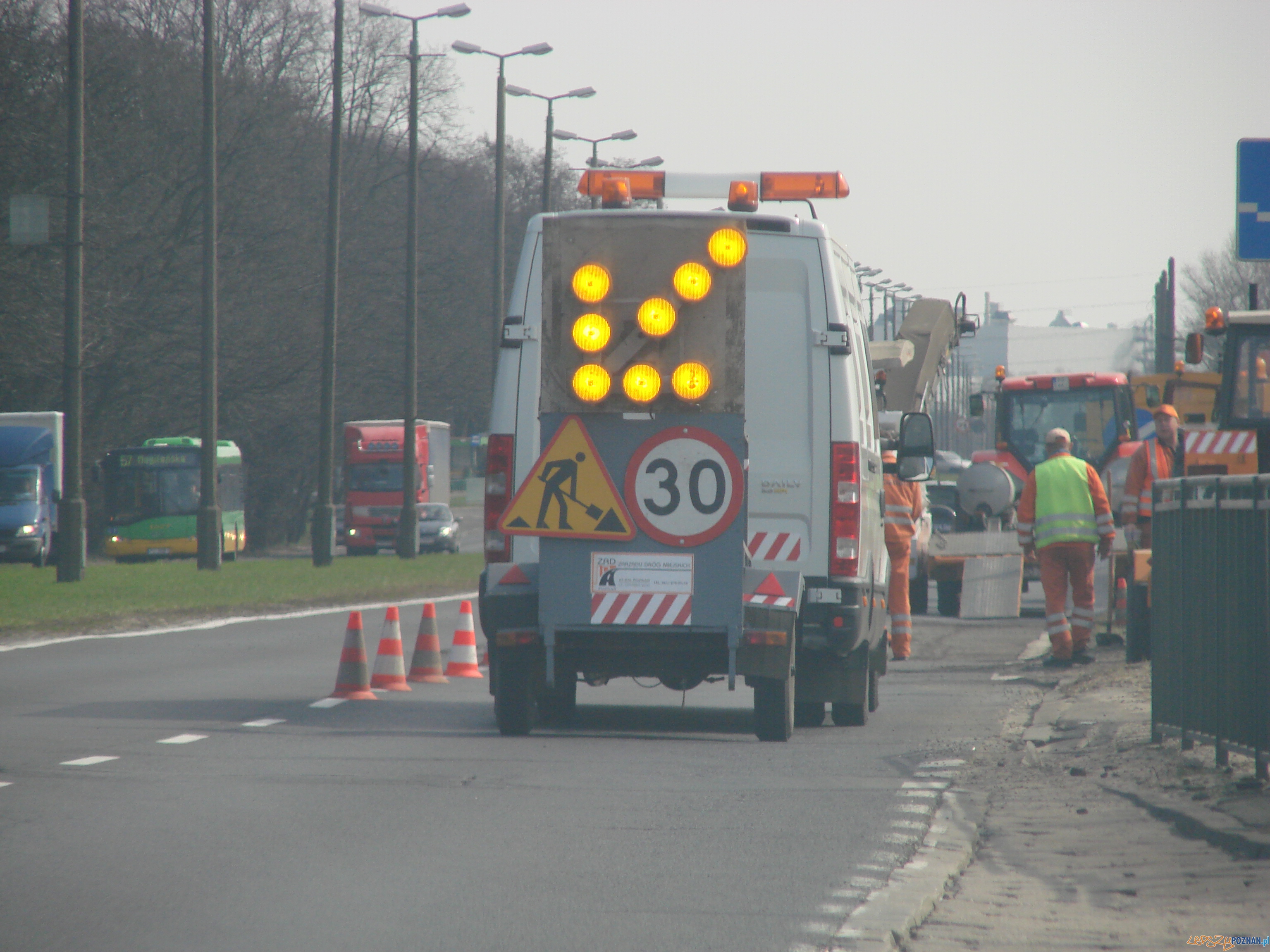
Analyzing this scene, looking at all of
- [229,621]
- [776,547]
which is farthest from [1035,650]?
[229,621]

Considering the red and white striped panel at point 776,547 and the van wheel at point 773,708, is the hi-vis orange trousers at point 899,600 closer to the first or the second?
the van wheel at point 773,708

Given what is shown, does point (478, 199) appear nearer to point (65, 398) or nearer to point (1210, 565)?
point (65, 398)

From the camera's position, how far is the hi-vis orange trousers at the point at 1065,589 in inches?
627

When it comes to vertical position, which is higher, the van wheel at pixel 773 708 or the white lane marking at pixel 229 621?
the van wheel at pixel 773 708

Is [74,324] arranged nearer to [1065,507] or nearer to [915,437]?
[1065,507]

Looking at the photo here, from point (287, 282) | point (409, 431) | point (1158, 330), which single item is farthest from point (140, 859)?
point (1158, 330)

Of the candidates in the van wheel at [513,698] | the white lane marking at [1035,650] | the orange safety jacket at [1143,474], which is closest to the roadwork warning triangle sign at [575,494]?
the van wheel at [513,698]

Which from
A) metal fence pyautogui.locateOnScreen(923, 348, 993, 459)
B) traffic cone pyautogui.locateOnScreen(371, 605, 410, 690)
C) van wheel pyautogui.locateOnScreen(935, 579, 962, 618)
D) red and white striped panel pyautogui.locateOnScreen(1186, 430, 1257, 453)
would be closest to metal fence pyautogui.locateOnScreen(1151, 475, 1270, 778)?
traffic cone pyautogui.locateOnScreen(371, 605, 410, 690)

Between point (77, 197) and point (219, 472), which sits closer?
point (77, 197)

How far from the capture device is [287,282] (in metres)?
46.8

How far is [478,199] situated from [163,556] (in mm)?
34258

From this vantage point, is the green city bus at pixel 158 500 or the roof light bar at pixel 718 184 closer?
the roof light bar at pixel 718 184

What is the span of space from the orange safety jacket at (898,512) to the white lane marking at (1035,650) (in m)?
1.72

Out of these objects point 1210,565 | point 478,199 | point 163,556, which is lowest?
point 163,556
